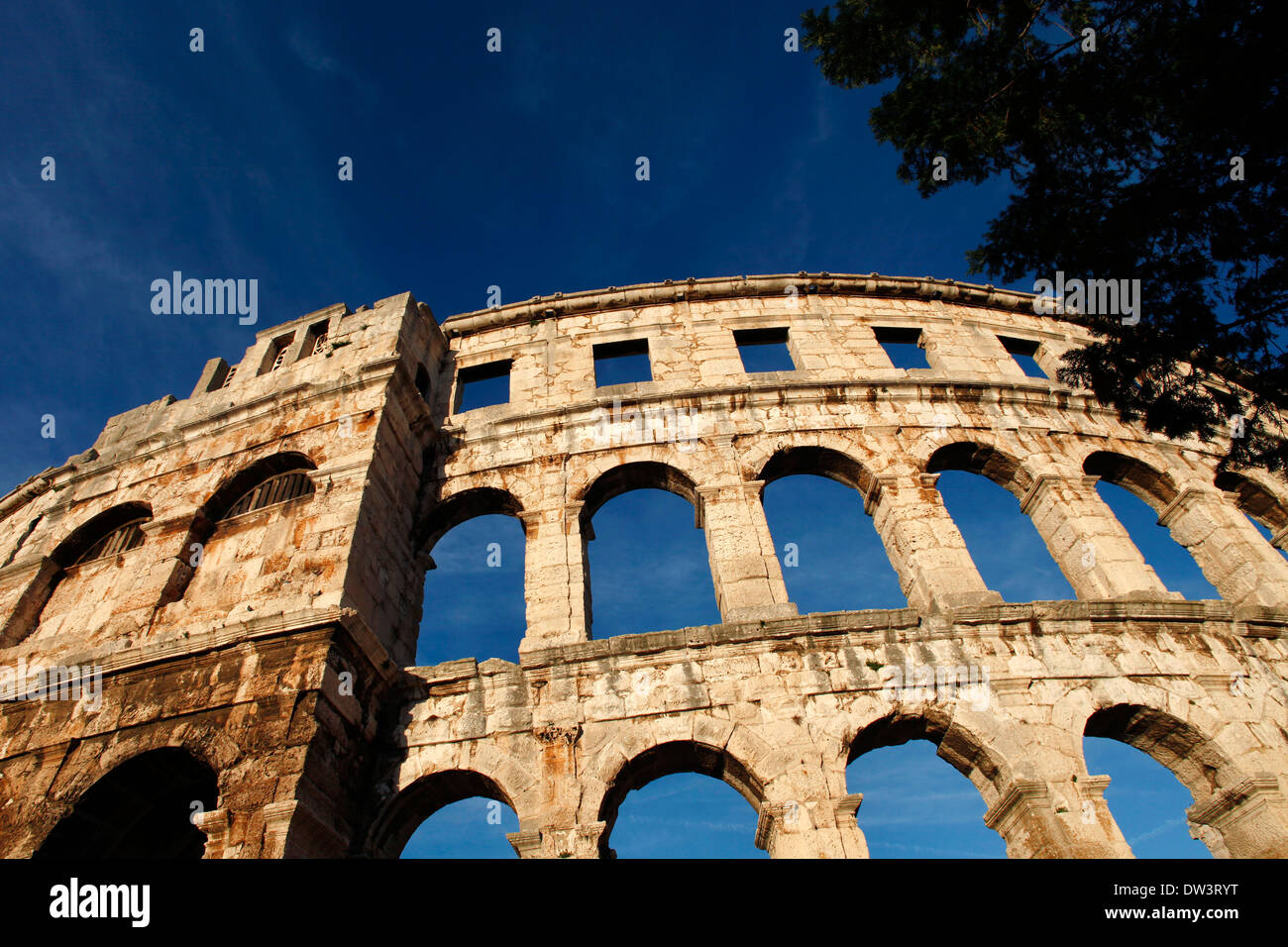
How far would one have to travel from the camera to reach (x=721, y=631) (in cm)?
795

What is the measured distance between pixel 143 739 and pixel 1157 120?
10.9m

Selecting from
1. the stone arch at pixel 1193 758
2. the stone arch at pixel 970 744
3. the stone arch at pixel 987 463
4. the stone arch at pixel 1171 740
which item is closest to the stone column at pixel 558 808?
the stone arch at pixel 970 744

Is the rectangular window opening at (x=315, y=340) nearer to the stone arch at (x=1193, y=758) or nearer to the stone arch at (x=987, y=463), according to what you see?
the stone arch at (x=987, y=463)

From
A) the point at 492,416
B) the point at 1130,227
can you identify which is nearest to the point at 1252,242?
the point at 1130,227

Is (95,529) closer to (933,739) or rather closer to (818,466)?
(818,466)

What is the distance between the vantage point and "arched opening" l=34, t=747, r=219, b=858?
6.70 metres

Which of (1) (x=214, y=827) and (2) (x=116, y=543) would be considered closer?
(1) (x=214, y=827)

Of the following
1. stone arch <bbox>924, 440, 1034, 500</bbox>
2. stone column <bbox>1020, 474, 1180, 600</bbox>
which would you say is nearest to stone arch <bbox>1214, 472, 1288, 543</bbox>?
stone column <bbox>1020, 474, 1180, 600</bbox>

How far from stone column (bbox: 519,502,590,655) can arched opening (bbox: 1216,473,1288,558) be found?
31.6ft

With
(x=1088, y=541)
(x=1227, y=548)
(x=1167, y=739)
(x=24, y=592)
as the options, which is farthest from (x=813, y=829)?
(x=24, y=592)

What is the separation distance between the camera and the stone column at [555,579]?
8453mm

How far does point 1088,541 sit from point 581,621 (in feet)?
21.4

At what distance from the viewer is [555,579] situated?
8961 millimetres
